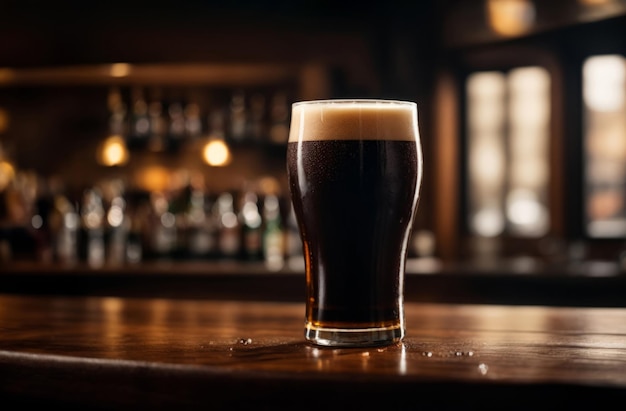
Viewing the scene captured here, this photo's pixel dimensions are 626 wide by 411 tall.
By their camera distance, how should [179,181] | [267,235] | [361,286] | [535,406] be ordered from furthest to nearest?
[179,181] → [267,235] → [361,286] → [535,406]

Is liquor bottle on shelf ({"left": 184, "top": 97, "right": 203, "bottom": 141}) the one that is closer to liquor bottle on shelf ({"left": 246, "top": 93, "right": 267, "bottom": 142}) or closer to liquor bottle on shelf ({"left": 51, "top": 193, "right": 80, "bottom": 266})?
liquor bottle on shelf ({"left": 246, "top": 93, "right": 267, "bottom": 142})

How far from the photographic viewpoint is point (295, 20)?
501cm

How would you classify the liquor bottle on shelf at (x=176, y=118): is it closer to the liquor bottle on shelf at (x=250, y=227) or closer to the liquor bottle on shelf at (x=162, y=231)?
the liquor bottle on shelf at (x=162, y=231)

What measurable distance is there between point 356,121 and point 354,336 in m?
0.20

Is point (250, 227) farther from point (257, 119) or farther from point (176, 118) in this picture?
point (176, 118)

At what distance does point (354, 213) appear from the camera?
0.76 metres

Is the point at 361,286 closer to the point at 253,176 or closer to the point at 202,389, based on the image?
the point at 202,389

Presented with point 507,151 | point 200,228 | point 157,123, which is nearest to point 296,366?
point 200,228

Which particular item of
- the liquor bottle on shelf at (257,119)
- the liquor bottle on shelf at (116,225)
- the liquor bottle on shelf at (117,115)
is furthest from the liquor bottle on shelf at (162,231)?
the liquor bottle on shelf at (257,119)

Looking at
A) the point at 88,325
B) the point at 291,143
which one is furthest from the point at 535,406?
the point at 88,325

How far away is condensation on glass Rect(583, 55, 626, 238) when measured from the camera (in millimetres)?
5520

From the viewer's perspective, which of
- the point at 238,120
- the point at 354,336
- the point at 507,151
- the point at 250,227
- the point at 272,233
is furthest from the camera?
the point at 507,151

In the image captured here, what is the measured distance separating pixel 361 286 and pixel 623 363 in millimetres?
231

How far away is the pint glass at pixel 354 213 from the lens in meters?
0.76
